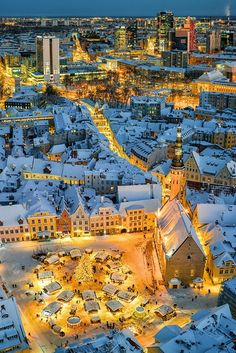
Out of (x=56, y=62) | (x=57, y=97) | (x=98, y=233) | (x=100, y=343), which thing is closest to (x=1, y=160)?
(x=98, y=233)

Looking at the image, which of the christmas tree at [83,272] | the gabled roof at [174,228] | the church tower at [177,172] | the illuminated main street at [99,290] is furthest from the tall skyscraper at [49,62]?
the christmas tree at [83,272]

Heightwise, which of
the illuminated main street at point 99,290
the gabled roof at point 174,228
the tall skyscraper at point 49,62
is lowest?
the illuminated main street at point 99,290

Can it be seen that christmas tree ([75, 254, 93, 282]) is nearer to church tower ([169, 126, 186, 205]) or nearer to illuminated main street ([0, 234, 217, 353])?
illuminated main street ([0, 234, 217, 353])

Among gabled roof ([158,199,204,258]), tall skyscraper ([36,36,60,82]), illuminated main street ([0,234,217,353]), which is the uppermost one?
tall skyscraper ([36,36,60,82])

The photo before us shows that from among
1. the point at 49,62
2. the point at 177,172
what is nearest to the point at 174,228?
the point at 177,172

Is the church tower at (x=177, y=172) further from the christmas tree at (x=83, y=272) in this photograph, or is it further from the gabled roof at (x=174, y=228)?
the christmas tree at (x=83, y=272)

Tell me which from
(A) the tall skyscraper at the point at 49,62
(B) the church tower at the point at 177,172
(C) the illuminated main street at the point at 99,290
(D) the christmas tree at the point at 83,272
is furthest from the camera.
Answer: (A) the tall skyscraper at the point at 49,62

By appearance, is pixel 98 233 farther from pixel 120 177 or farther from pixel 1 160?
pixel 1 160

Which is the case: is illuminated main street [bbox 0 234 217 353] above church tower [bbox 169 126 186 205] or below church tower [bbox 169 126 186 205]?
below

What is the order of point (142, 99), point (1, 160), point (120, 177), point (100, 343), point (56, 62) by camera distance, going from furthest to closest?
point (56, 62) → point (142, 99) → point (1, 160) → point (120, 177) → point (100, 343)

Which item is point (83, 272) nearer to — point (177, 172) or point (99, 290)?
point (99, 290)

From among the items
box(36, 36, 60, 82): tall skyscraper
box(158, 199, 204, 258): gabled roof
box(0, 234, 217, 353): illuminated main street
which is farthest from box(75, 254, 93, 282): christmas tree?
box(36, 36, 60, 82): tall skyscraper
